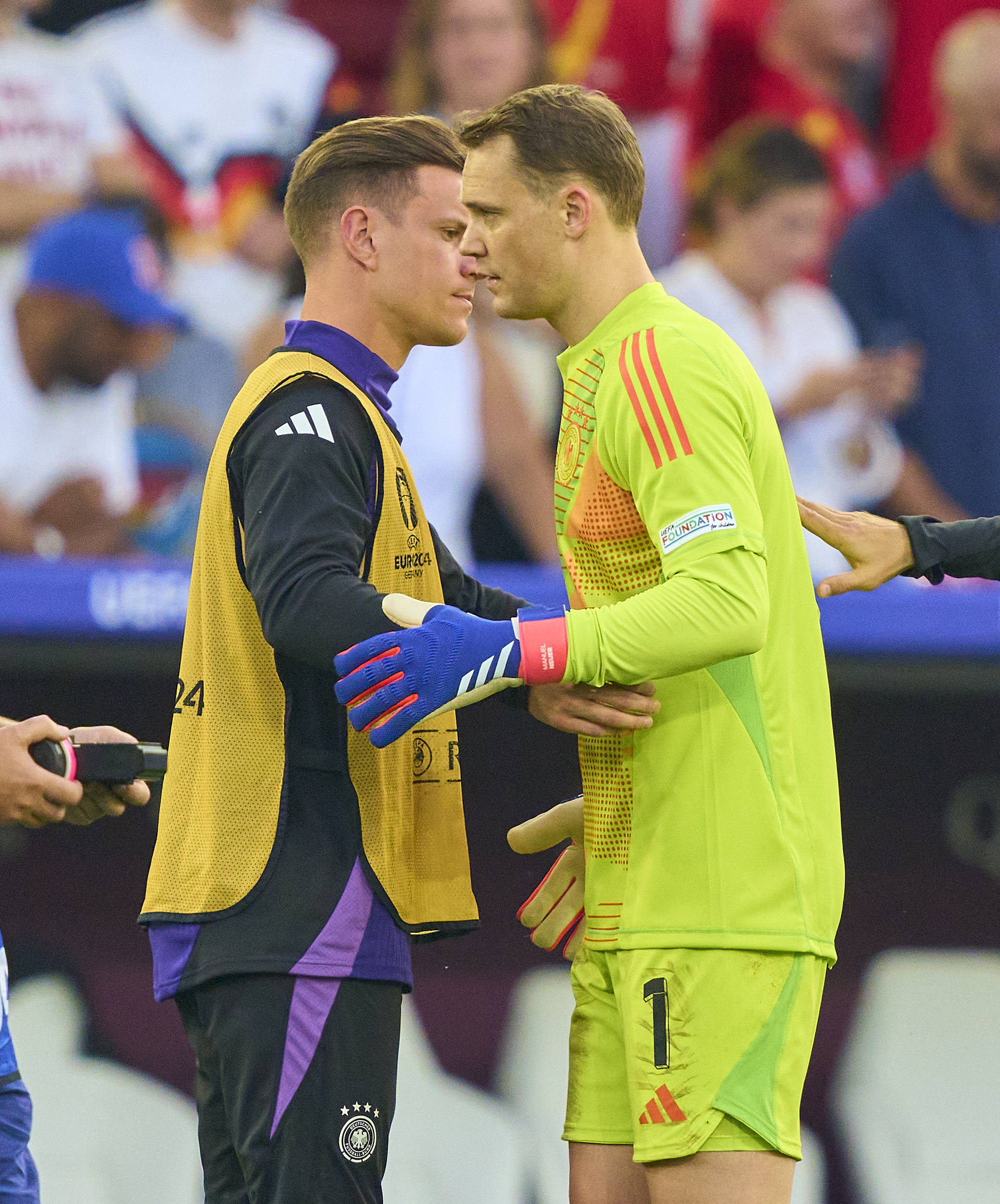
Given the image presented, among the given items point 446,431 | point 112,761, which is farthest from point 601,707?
point 446,431

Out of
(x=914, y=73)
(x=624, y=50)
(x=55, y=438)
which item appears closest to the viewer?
(x=55, y=438)

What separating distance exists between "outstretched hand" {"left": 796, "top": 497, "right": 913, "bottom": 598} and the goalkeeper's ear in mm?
643

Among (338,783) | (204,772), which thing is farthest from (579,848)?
(204,772)

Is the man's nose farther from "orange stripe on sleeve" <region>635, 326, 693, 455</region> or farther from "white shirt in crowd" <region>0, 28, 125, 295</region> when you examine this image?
"white shirt in crowd" <region>0, 28, 125, 295</region>

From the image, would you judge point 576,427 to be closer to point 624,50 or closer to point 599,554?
point 599,554

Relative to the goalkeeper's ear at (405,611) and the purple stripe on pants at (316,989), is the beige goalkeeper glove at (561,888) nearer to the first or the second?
the purple stripe on pants at (316,989)

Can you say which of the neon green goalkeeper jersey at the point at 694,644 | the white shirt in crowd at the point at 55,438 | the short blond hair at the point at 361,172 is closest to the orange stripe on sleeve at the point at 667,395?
the neon green goalkeeper jersey at the point at 694,644

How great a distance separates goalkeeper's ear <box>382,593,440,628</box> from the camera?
77.1 inches

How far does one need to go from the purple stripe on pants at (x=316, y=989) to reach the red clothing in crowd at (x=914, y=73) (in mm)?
3951

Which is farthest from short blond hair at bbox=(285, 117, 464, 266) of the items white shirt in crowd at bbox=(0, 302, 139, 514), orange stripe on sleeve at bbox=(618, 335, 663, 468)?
white shirt in crowd at bbox=(0, 302, 139, 514)

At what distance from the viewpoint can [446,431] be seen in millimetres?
4609

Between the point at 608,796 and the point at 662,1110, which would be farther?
the point at 608,796

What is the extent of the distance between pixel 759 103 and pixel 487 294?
1233mm

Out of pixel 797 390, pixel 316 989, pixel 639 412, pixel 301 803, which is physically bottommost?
pixel 316 989
